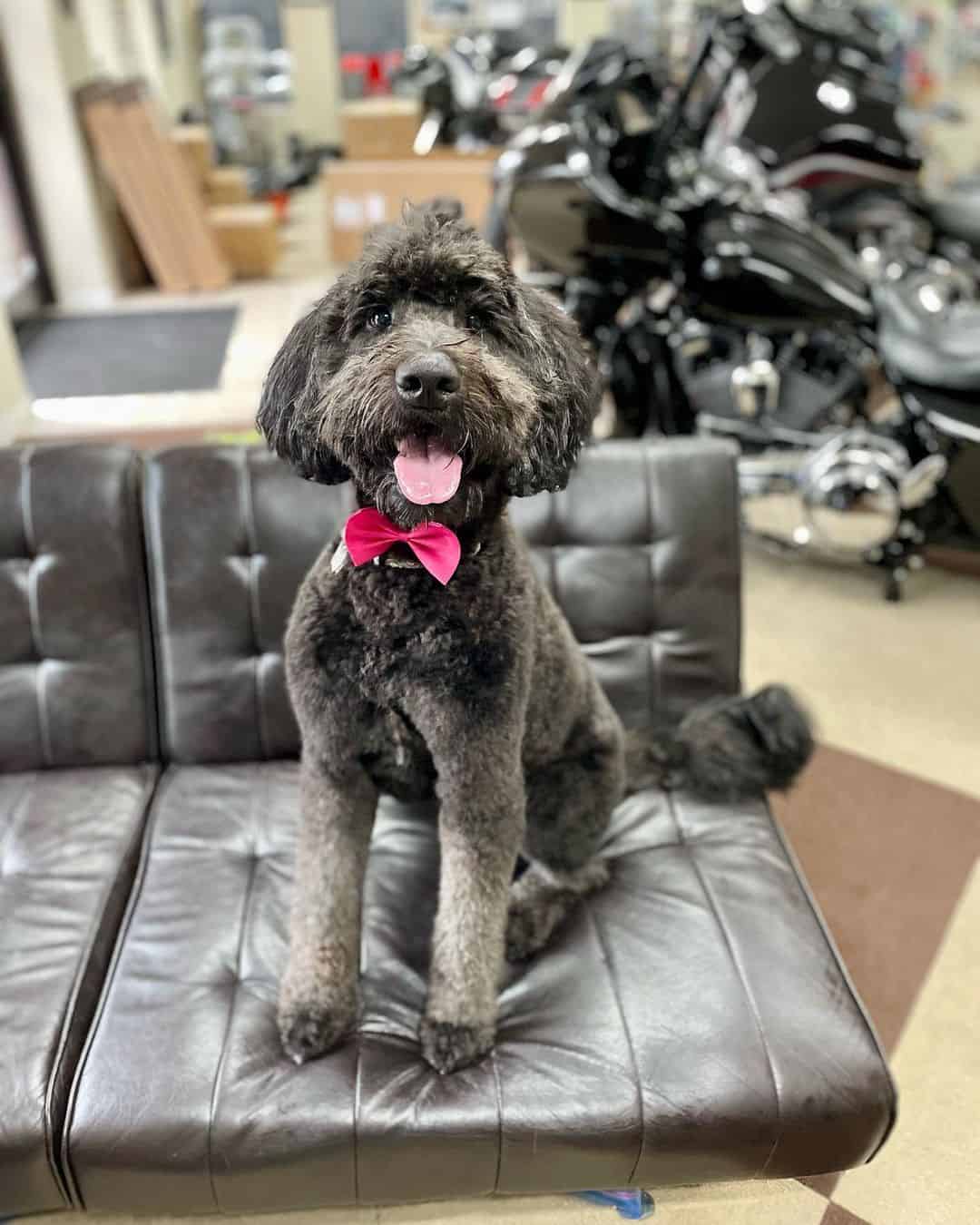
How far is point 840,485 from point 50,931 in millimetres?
2306

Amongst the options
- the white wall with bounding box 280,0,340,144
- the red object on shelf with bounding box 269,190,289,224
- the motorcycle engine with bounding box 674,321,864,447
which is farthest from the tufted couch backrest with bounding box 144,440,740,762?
the white wall with bounding box 280,0,340,144

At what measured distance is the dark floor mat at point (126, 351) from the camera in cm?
433

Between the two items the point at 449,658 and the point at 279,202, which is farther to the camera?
the point at 279,202

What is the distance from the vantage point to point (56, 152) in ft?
16.7

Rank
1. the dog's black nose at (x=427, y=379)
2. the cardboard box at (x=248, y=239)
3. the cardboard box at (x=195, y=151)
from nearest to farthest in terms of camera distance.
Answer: the dog's black nose at (x=427, y=379) < the cardboard box at (x=248, y=239) < the cardboard box at (x=195, y=151)

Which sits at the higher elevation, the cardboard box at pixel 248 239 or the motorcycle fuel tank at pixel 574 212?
the motorcycle fuel tank at pixel 574 212

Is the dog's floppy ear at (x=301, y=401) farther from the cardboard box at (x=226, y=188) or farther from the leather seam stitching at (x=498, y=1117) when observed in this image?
the cardboard box at (x=226, y=188)

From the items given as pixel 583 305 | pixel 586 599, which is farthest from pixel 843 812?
pixel 583 305

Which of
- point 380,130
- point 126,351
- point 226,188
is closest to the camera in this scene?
point 126,351

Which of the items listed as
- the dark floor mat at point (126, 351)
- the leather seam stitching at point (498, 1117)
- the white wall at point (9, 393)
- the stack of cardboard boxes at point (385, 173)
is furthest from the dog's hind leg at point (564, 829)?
the stack of cardboard boxes at point (385, 173)

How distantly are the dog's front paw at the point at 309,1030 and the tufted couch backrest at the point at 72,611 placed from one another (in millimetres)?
680

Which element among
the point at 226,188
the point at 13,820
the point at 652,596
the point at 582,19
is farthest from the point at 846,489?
the point at 582,19

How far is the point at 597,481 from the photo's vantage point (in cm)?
174

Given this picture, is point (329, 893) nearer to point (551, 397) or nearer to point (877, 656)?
point (551, 397)
